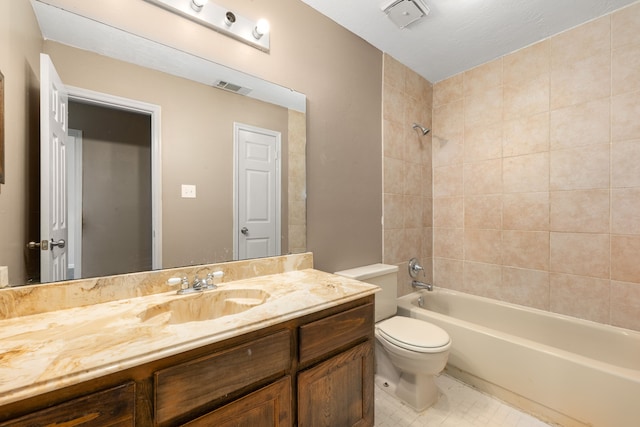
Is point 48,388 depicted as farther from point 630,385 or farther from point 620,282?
point 620,282

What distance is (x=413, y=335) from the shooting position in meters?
1.58

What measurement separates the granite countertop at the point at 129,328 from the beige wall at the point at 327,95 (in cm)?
60

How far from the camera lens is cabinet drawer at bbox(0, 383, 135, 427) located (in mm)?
538

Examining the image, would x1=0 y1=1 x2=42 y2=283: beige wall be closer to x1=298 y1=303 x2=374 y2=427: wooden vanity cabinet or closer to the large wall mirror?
the large wall mirror

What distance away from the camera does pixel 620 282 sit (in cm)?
167

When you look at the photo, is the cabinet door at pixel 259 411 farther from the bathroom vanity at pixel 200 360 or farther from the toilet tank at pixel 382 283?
the toilet tank at pixel 382 283

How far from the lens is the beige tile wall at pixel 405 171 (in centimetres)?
215

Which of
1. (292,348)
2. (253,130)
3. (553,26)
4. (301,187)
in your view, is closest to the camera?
(292,348)

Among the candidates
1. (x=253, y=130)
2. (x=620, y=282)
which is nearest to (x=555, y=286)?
(x=620, y=282)

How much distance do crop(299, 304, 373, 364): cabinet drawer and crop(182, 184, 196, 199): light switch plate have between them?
0.79m

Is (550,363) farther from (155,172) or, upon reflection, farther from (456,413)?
(155,172)

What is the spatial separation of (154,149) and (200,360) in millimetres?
902

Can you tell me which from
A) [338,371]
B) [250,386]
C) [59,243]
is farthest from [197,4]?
[338,371]

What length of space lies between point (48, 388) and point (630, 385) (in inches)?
86.6
